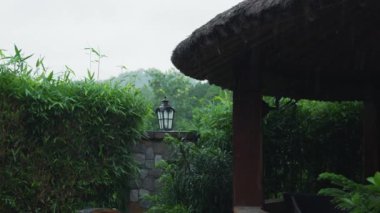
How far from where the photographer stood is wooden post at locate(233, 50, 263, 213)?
133 inches

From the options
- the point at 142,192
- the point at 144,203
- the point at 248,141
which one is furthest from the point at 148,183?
the point at 248,141

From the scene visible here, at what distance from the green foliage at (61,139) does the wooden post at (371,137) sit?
2.78 meters

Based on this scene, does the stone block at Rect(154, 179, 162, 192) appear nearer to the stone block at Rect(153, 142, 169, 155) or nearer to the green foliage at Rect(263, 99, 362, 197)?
the stone block at Rect(153, 142, 169, 155)

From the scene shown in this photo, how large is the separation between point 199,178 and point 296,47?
2062mm

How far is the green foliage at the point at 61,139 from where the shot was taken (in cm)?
563

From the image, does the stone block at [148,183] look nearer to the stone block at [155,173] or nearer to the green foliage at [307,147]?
the stone block at [155,173]

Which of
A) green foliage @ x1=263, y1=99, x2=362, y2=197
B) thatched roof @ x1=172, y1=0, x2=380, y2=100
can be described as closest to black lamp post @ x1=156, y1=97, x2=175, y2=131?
green foliage @ x1=263, y1=99, x2=362, y2=197

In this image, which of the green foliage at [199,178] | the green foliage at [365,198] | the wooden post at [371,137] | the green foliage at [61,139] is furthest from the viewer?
the green foliage at [61,139]

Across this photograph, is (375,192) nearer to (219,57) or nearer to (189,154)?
(219,57)

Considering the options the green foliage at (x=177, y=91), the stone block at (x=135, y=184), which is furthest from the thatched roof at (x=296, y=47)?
the green foliage at (x=177, y=91)

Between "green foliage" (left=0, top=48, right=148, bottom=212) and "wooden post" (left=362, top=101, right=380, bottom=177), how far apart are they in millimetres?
2781

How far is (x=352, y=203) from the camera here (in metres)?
1.64

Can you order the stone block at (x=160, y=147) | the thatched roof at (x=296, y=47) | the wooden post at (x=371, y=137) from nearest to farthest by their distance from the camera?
the thatched roof at (x=296, y=47) → the wooden post at (x=371, y=137) → the stone block at (x=160, y=147)

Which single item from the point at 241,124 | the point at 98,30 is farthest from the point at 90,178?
the point at 98,30
